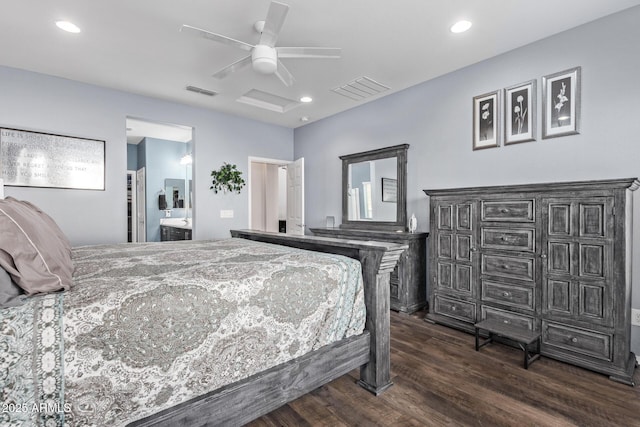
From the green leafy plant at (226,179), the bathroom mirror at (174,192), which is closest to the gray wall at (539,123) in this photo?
the green leafy plant at (226,179)

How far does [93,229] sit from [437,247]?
4.19 metres

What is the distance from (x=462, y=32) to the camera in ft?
9.00

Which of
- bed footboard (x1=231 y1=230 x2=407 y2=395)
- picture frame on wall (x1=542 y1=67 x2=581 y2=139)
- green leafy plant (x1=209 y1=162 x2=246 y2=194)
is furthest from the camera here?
green leafy plant (x1=209 y1=162 x2=246 y2=194)

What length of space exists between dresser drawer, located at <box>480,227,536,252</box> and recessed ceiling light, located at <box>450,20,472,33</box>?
5.87ft

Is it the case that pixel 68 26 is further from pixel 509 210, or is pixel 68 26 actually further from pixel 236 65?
pixel 509 210

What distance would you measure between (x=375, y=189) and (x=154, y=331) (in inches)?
144

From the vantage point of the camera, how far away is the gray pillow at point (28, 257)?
107 centimetres

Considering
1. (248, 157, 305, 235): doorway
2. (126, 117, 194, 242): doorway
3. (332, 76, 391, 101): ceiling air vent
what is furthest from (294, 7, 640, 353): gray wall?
(126, 117, 194, 242): doorway

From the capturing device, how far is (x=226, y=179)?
4.91 meters

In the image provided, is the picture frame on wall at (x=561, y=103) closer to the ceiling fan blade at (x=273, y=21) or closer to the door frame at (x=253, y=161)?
the ceiling fan blade at (x=273, y=21)

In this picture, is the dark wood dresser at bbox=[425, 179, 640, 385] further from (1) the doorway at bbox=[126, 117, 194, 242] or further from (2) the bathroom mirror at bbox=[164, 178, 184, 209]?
(2) the bathroom mirror at bbox=[164, 178, 184, 209]

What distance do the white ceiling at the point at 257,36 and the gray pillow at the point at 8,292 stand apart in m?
2.22

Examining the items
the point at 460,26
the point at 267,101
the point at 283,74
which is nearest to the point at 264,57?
the point at 283,74

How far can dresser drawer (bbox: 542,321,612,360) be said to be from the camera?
2.27m
